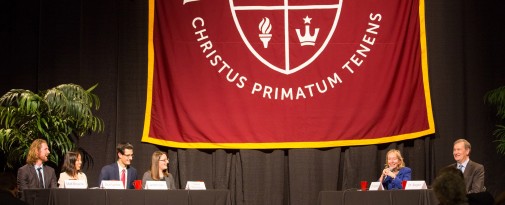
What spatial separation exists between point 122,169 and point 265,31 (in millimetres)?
2107

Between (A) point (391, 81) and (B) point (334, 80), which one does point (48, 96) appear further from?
(A) point (391, 81)

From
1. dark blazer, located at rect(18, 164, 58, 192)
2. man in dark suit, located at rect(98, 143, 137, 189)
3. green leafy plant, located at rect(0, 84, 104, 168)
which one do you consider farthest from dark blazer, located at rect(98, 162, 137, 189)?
dark blazer, located at rect(18, 164, 58, 192)

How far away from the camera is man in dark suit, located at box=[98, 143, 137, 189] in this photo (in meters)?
7.30

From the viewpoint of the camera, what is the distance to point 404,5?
25.8ft

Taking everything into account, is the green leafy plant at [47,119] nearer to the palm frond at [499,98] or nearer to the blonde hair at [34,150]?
the blonde hair at [34,150]

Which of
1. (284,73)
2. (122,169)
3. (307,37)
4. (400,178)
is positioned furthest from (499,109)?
(122,169)

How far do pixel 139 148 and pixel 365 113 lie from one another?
2.46 meters

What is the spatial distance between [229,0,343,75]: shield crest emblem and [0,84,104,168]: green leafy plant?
185 centimetres

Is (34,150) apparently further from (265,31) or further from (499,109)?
(499,109)

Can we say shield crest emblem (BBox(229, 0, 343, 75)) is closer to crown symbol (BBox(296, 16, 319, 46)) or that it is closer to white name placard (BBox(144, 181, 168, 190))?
crown symbol (BBox(296, 16, 319, 46))

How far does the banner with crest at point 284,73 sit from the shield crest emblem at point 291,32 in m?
0.01

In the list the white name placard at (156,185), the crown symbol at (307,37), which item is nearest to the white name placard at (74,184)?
the white name placard at (156,185)

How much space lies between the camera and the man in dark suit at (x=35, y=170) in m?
6.78

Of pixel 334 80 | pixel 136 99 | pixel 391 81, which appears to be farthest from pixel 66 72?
pixel 391 81
